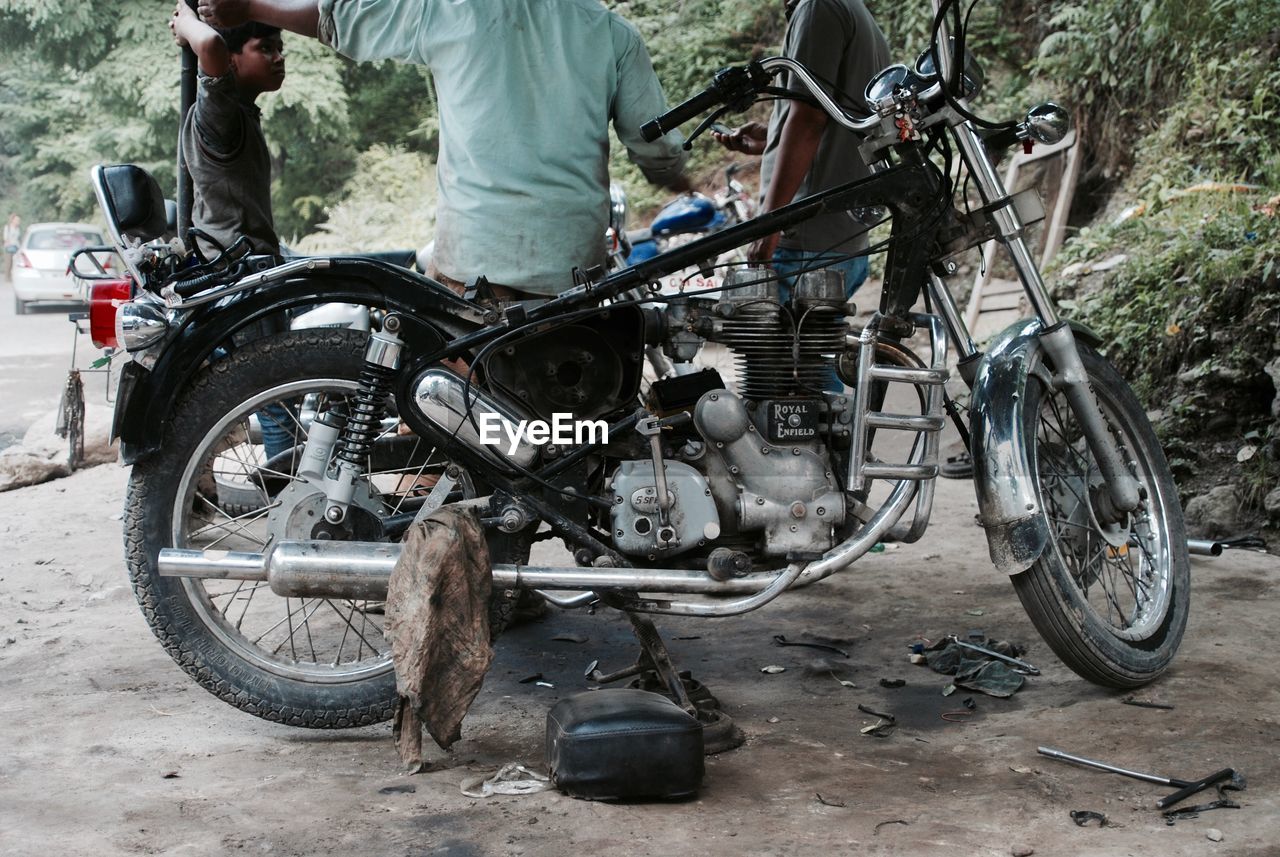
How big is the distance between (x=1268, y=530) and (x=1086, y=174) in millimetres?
6432

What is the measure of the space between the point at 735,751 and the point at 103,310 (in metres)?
2.45

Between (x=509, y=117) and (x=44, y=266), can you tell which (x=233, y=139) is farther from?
(x=44, y=266)

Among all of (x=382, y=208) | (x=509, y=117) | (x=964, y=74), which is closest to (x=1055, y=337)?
(x=964, y=74)

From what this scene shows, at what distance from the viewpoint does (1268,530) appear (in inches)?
194

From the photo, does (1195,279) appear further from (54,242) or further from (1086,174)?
(54,242)

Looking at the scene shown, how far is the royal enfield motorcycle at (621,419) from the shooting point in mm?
3115

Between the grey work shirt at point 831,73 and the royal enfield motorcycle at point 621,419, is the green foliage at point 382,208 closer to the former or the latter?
the grey work shirt at point 831,73

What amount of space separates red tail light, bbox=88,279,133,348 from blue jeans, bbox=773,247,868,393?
2.08 metres

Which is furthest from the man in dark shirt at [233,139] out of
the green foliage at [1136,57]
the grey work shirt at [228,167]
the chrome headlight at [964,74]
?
the green foliage at [1136,57]

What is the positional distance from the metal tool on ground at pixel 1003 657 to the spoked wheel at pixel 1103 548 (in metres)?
0.26

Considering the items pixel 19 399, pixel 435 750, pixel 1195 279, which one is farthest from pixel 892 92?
pixel 19 399

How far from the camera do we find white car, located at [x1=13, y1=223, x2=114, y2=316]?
1928 centimetres

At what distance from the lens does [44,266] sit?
766 inches

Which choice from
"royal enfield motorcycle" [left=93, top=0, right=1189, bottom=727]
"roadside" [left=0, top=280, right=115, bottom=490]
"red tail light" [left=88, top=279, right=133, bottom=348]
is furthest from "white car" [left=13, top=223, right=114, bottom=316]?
"royal enfield motorcycle" [left=93, top=0, right=1189, bottom=727]
